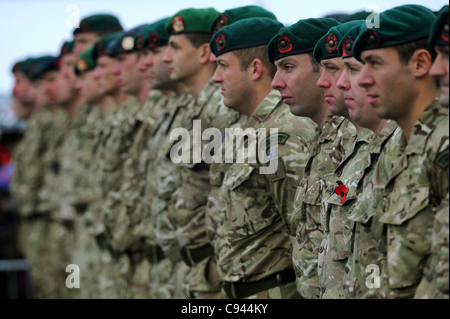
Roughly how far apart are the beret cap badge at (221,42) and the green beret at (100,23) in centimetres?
555

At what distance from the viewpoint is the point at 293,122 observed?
15.4 feet

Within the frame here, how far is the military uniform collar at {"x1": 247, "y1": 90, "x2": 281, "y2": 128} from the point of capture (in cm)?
494

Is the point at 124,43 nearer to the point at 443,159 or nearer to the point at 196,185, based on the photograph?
the point at 196,185

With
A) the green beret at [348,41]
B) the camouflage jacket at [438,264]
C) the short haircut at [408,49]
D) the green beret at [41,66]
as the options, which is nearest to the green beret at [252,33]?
the green beret at [348,41]

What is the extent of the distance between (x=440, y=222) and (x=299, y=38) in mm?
1805

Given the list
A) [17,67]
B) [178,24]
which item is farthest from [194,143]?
[17,67]

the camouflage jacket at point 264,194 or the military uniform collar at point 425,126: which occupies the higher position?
the military uniform collar at point 425,126

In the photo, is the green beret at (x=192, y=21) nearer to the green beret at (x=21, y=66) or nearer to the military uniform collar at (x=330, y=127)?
the military uniform collar at (x=330, y=127)

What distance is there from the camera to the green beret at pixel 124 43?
8219mm

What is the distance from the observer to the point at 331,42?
4.00 meters

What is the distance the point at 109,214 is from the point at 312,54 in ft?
14.7

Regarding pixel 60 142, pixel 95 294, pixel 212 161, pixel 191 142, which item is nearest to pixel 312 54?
pixel 212 161

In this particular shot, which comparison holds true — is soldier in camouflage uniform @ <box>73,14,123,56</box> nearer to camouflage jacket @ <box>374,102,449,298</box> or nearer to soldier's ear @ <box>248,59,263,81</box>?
soldier's ear @ <box>248,59,263,81</box>
